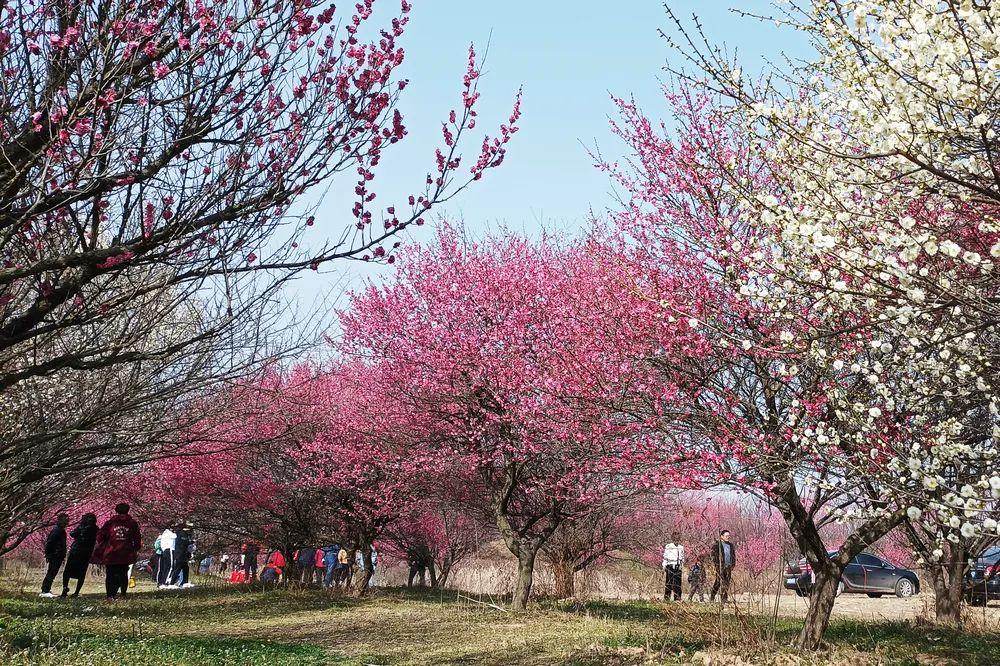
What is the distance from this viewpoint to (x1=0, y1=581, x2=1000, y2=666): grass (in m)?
7.60

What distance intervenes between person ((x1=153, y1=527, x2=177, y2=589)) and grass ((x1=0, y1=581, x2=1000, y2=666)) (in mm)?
5439

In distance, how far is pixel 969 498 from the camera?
16.1 feet

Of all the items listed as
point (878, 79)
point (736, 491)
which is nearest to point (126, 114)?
point (878, 79)

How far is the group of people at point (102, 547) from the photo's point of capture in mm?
14227

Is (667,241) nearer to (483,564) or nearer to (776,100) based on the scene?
(776,100)

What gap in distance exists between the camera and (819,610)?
8172mm

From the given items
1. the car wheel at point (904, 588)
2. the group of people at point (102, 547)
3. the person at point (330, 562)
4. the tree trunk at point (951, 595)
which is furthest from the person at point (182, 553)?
the car wheel at point (904, 588)

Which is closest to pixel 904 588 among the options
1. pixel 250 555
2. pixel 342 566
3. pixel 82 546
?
pixel 342 566

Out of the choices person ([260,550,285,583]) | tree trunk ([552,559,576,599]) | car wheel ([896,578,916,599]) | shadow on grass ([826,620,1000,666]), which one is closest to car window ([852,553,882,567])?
car wheel ([896,578,916,599])

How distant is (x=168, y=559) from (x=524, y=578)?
11124mm

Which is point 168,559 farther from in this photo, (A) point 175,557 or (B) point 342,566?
(B) point 342,566

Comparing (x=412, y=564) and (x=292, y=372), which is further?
(x=412, y=564)

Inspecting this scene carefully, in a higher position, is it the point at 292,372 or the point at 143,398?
the point at 292,372

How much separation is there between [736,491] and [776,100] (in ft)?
12.4
